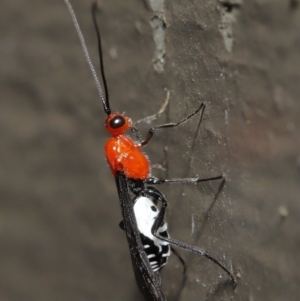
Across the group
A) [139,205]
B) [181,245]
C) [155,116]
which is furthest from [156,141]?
[181,245]

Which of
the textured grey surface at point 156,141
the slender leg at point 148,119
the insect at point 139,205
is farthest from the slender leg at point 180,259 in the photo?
the slender leg at point 148,119

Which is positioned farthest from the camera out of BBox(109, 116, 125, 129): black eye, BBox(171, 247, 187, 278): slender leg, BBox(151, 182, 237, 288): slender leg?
BBox(171, 247, 187, 278): slender leg

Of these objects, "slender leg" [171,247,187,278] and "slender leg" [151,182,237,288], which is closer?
"slender leg" [151,182,237,288]

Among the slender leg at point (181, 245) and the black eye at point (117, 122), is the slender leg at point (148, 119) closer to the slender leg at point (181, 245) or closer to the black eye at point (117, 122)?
the black eye at point (117, 122)

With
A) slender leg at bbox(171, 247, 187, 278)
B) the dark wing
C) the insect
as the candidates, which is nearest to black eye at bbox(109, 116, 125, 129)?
the insect

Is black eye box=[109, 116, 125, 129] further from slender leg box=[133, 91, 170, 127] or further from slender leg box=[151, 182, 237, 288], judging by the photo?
slender leg box=[151, 182, 237, 288]

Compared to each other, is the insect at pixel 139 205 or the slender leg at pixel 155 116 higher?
the slender leg at pixel 155 116

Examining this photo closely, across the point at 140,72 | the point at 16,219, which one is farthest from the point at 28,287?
the point at 140,72

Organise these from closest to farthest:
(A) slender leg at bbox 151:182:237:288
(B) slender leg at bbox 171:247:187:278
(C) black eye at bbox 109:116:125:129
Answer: (A) slender leg at bbox 151:182:237:288 → (C) black eye at bbox 109:116:125:129 → (B) slender leg at bbox 171:247:187:278

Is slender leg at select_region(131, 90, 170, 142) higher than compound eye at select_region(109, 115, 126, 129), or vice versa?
compound eye at select_region(109, 115, 126, 129)
